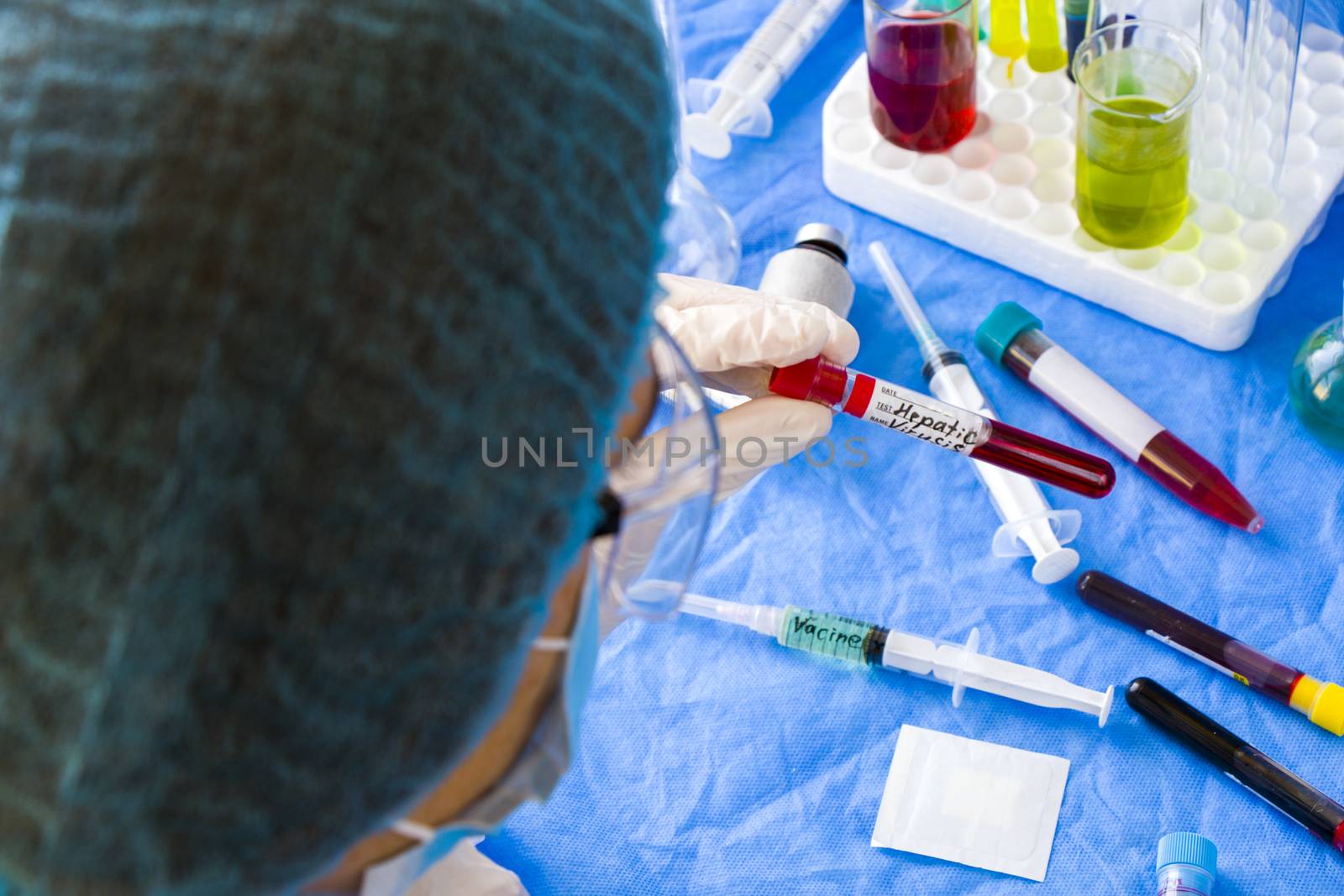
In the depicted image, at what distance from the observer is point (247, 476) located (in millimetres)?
372

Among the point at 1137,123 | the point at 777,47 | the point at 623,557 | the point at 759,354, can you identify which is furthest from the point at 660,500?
the point at 777,47

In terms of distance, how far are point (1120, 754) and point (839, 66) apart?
0.76m

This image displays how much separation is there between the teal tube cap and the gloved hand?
233 mm

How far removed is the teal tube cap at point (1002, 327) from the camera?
3.20ft

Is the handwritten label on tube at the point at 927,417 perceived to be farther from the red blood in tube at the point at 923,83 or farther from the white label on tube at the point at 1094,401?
the red blood in tube at the point at 923,83

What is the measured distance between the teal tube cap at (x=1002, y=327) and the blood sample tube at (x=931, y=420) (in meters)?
0.20

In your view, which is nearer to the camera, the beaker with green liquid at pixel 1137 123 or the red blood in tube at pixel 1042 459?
the red blood in tube at pixel 1042 459

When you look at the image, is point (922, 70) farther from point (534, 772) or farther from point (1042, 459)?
point (534, 772)

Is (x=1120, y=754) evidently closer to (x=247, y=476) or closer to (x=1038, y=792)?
(x=1038, y=792)

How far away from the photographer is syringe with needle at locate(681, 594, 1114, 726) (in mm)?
828

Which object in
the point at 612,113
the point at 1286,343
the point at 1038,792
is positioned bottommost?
the point at 1038,792

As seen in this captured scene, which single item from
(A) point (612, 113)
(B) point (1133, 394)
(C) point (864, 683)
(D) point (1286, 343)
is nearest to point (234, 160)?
(A) point (612, 113)

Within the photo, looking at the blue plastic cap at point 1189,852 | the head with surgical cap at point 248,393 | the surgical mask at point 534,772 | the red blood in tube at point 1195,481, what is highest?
the head with surgical cap at point 248,393

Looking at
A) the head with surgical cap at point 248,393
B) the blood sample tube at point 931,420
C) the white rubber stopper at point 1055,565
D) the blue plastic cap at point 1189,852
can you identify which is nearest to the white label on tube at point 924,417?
the blood sample tube at point 931,420
